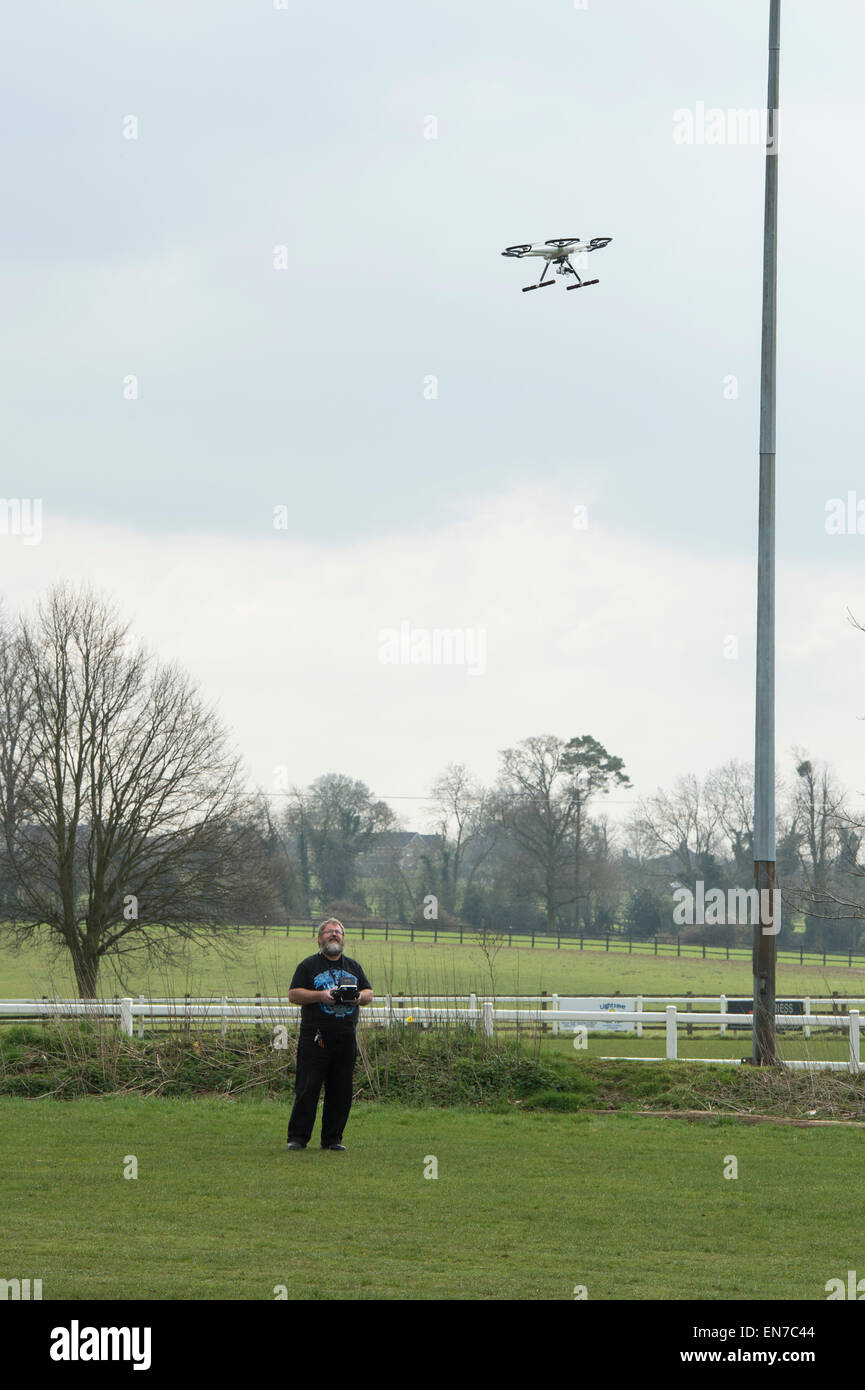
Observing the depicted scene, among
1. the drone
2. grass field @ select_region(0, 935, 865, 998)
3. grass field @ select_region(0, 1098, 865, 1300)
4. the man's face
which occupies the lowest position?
grass field @ select_region(0, 935, 865, 998)

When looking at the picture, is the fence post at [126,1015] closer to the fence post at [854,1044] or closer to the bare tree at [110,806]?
the fence post at [854,1044]

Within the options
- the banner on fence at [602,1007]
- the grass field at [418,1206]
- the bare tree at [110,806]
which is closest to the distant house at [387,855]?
the bare tree at [110,806]

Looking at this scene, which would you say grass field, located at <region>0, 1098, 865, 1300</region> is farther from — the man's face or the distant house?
the distant house

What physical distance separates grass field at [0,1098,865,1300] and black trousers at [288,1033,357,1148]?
8.4 inches

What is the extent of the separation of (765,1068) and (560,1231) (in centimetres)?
763

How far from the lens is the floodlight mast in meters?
16.7

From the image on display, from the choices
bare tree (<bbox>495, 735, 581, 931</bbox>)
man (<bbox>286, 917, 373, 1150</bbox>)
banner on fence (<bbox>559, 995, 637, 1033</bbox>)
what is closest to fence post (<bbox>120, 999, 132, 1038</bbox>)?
man (<bbox>286, 917, 373, 1150</bbox>)

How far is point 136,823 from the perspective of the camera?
3775 cm

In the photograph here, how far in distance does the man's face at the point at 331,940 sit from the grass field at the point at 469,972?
24.5 metres

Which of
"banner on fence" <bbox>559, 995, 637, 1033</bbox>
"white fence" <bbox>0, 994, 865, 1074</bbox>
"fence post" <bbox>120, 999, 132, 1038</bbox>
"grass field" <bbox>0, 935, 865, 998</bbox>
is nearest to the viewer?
"white fence" <bbox>0, 994, 865, 1074</bbox>

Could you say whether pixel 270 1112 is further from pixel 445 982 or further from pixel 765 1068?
pixel 765 1068

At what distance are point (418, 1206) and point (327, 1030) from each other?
93.3 inches

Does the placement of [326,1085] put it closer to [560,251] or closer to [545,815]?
[560,251]

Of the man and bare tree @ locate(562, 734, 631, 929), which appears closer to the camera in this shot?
the man
